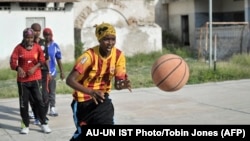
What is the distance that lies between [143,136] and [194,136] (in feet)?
1.72

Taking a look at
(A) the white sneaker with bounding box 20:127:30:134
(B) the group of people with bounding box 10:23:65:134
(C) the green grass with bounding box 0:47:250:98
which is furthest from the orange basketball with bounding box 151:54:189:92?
(C) the green grass with bounding box 0:47:250:98

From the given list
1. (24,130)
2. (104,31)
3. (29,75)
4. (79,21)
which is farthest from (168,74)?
(79,21)

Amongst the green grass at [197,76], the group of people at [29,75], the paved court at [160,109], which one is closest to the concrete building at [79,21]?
the green grass at [197,76]

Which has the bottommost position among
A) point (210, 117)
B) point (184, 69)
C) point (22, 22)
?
point (210, 117)

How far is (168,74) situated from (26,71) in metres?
2.40

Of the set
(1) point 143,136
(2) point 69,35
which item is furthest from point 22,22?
(1) point 143,136

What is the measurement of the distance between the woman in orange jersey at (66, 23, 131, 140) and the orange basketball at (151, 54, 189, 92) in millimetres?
1017

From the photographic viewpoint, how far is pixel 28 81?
268 inches

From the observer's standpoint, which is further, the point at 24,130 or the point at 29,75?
the point at 24,130

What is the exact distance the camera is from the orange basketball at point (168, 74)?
5645mm

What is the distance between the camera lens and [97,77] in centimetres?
463

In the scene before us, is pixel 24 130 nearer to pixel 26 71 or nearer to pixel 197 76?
pixel 26 71

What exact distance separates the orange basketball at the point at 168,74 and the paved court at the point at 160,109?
170cm

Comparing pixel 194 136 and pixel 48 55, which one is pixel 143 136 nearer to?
pixel 194 136
